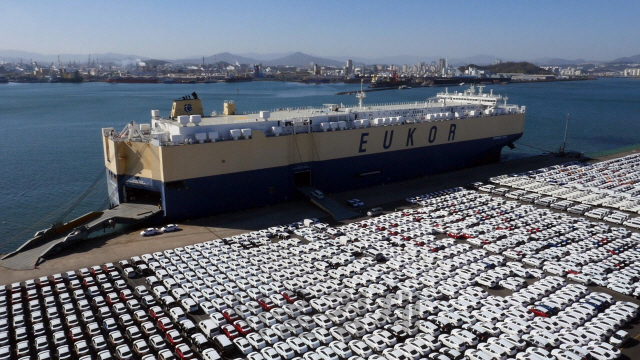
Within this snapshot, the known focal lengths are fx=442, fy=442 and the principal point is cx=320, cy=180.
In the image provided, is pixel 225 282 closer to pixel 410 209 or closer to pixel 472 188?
pixel 410 209

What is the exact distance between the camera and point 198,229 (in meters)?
25.4

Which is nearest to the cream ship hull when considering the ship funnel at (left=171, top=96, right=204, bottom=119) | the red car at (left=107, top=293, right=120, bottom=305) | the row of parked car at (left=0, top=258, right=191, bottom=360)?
the ship funnel at (left=171, top=96, right=204, bottom=119)

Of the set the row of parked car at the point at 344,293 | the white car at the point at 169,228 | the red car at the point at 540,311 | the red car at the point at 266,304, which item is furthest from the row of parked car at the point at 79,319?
the red car at the point at 540,311

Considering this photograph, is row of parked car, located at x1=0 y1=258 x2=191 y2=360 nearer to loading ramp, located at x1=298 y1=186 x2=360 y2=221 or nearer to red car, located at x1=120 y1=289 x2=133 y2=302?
red car, located at x1=120 y1=289 x2=133 y2=302

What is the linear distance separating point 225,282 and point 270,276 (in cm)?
195

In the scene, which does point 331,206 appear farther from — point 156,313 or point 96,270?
point 156,313

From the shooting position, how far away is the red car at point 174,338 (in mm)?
14312

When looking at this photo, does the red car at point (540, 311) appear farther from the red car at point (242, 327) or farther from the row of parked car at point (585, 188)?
the row of parked car at point (585, 188)

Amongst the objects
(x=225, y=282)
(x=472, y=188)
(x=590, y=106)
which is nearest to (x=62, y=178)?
(x=225, y=282)

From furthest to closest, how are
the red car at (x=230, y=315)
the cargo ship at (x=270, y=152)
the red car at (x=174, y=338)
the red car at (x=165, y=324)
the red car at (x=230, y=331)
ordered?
the cargo ship at (x=270, y=152), the red car at (x=230, y=315), the red car at (x=165, y=324), the red car at (x=230, y=331), the red car at (x=174, y=338)

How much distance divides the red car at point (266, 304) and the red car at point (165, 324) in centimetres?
330

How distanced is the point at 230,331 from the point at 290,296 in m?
3.21

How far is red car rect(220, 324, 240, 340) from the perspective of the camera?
1473 centimetres

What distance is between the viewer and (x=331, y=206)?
2859 cm
